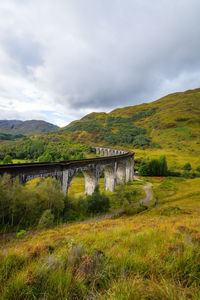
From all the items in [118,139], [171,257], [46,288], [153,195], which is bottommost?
[153,195]

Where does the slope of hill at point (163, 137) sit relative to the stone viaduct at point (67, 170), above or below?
above

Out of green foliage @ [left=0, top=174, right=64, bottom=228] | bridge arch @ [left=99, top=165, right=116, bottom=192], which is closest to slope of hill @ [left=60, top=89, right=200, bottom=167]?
bridge arch @ [left=99, top=165, right=116, bottom=192]

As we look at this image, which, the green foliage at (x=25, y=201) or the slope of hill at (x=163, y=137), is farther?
the slope of hill at (x=163, y=137)

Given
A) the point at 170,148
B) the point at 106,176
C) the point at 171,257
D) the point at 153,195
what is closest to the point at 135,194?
the point at 153,195

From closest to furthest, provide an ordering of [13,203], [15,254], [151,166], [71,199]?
[15,254] → [13,203] → [71,199] → [151,166]

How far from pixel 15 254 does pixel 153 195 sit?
1657 inches

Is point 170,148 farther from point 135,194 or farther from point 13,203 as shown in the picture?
point 13,203

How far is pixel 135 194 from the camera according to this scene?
38.5 metres

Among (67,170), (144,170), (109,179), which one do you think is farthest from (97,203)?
(144,170)

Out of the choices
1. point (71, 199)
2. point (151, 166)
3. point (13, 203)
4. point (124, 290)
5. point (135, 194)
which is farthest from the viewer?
point (151, 166)

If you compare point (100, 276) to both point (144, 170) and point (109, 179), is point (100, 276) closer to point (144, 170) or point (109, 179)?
point (109, 179)

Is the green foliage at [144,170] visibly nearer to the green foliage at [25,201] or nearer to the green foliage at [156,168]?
the green foliage at [156,168]

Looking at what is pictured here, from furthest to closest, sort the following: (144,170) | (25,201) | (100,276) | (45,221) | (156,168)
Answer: (144,170) < (156,168) < (45,221) < (25,201) < (100,276)

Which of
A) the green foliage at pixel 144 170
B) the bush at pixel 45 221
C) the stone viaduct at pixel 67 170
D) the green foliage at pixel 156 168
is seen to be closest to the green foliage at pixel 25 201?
the stone viaduct at pixel 67 170
